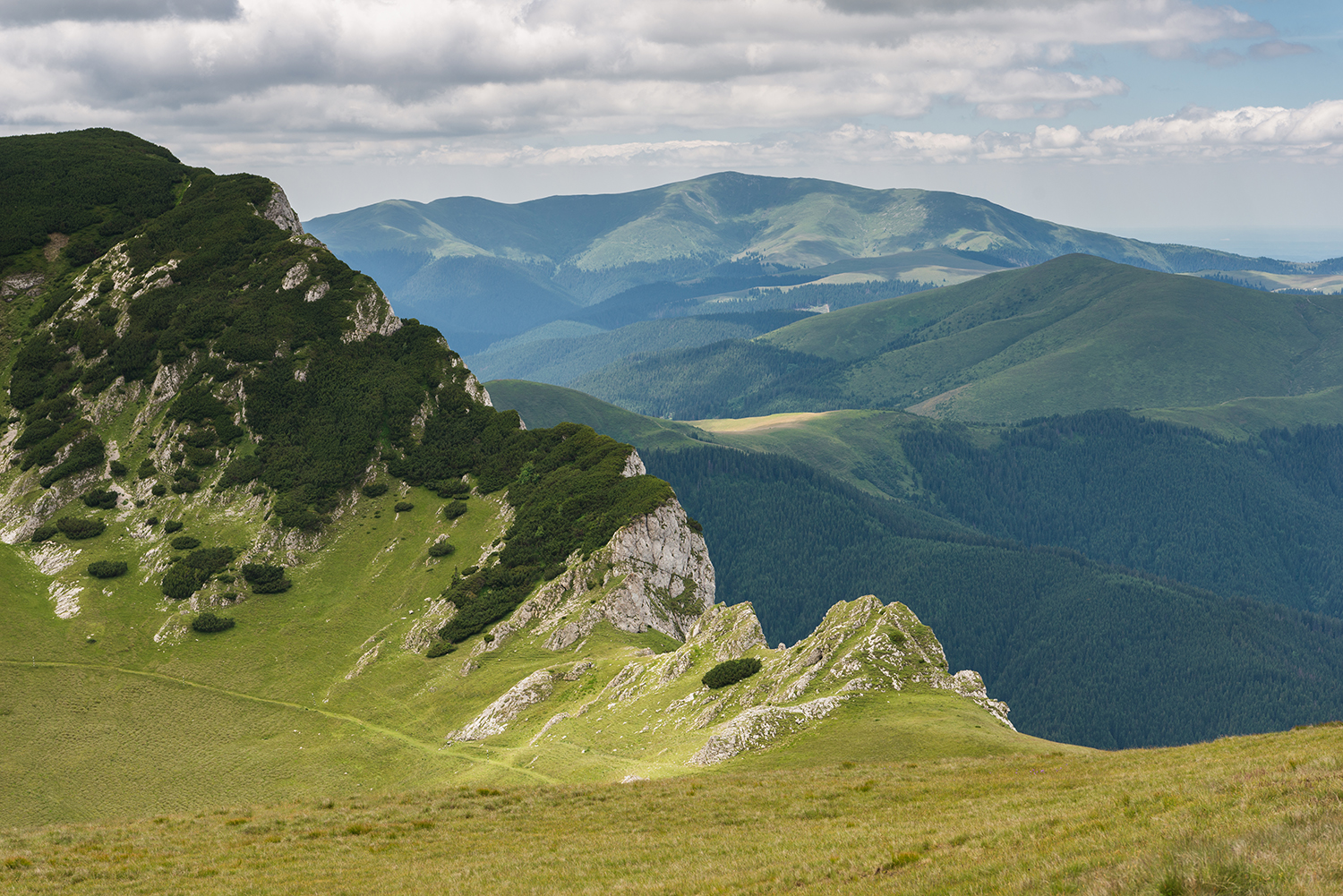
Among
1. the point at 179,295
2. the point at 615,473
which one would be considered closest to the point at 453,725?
the point at 615,473

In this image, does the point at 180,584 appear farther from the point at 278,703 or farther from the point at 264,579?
the point at 278,703

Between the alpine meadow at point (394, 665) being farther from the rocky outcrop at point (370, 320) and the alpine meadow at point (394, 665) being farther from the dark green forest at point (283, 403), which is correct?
the rocky outcrop at point (370, 320)

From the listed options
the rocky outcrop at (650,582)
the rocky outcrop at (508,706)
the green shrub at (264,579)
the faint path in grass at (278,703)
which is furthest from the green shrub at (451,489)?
the rocky outcrop at (508,706)

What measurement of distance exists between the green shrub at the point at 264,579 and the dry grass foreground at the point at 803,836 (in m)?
66.1

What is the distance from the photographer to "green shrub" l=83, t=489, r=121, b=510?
4739 inches

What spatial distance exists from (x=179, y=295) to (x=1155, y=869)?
6085 inches

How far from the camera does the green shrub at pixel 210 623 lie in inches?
4141

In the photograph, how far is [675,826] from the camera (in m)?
38.9

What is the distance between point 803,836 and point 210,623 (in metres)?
91.7

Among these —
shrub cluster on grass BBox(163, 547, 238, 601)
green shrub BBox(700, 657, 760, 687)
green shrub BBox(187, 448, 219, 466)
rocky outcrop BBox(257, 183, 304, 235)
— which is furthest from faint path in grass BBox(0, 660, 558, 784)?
rocky outcrop BBox(257, 183, 304, 235)

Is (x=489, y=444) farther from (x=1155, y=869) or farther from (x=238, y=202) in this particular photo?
(x=1155, y=869)

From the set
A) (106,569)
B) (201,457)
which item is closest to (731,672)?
(106,569)

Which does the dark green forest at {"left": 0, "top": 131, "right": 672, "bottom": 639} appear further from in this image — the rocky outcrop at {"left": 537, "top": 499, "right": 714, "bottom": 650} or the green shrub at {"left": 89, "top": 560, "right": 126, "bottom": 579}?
the green shrub at {"left": 89, "top": 560, "right": 126, "bottom": 579}

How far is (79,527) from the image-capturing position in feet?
381
